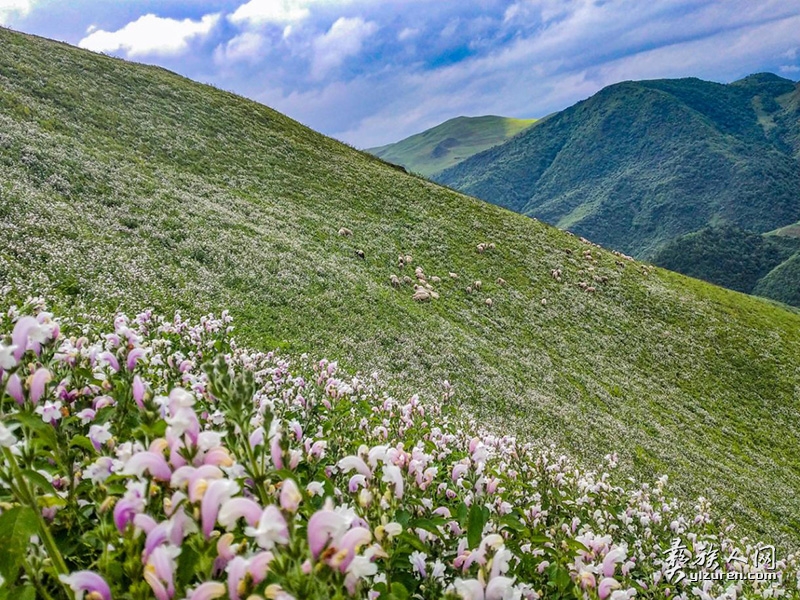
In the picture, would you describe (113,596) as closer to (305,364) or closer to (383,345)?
(305,364)

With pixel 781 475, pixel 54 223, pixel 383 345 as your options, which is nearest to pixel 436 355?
pixel 383 345

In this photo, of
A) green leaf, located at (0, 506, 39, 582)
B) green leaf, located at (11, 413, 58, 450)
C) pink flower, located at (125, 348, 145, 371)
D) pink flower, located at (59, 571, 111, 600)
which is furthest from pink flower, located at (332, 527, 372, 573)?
pink flower, located at (125, 348, 145, 371)

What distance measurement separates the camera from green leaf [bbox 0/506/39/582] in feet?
7.26

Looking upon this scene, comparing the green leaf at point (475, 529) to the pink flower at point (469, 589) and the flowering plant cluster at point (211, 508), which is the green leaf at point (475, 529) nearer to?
the flowering plant cluster at point (211, 508)

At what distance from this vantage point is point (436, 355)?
2178 cm

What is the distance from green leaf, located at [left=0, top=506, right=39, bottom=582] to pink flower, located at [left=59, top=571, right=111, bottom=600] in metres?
0.41

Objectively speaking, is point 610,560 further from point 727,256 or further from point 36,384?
→ point 727,256

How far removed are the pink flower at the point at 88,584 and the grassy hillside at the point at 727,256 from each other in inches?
7646

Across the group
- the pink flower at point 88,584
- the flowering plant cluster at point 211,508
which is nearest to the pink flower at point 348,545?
the flowering plant cluster at point 211,508

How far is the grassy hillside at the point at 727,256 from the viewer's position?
167500mm

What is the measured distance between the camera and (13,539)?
2225 mm

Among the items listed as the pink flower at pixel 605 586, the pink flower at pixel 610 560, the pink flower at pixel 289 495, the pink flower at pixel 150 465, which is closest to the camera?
the pink flower at pixel 289 495

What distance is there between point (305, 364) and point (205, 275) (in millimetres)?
8272

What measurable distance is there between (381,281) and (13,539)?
26.6 meters
